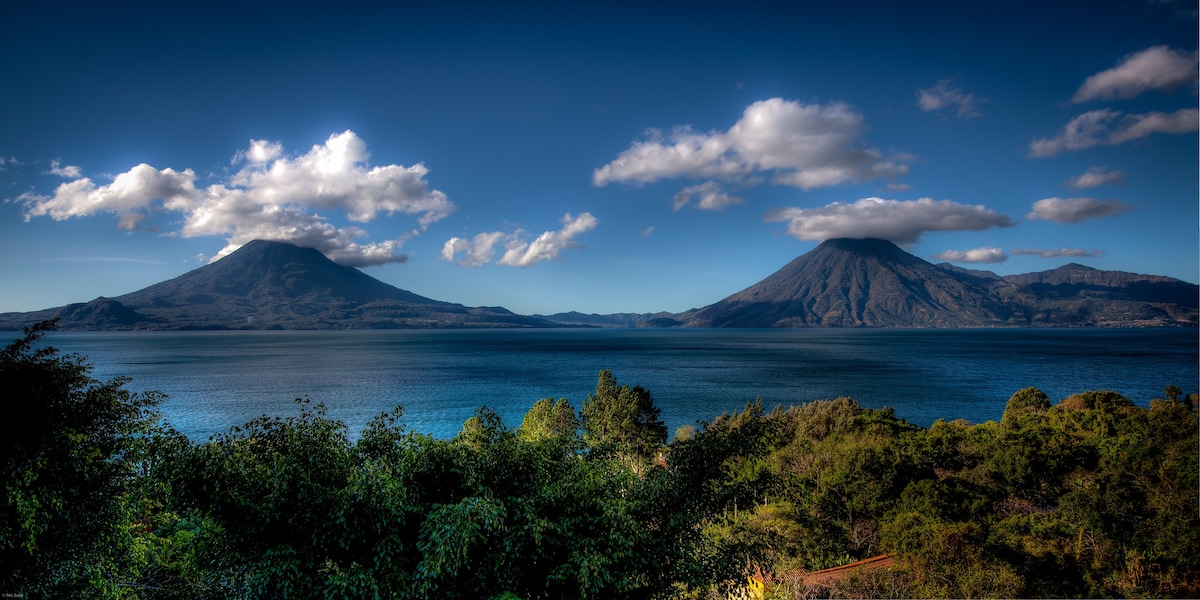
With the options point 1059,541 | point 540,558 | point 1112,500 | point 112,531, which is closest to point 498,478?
point 540,558

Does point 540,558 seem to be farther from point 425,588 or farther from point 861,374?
point 861,374

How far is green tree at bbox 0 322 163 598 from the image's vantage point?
945 centimetres

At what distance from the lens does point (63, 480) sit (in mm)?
10109

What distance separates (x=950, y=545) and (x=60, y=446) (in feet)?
75.5

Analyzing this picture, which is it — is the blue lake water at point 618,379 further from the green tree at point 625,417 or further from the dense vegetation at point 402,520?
the dense vegetation at point 402,520

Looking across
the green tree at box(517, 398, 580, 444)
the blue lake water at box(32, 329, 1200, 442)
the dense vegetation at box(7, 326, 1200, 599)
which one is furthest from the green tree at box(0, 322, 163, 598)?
the blue lake water at box(32, 329, 1200, 442)

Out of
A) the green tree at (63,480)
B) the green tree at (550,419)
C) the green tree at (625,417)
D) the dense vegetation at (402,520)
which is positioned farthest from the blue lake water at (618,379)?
the green tree at (63,480)

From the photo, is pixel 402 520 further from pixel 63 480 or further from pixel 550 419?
pixel 550 419

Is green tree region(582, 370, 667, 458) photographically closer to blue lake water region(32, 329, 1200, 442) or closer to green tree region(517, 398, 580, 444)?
green tree region(517, 398, 580, 444)

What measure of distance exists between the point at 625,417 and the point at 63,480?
98.2 ft

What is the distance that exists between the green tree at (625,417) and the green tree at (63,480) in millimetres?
25473

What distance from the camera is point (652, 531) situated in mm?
10750

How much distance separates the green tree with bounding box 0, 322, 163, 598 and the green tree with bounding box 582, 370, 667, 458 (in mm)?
25473

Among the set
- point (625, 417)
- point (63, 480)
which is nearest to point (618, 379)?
point (625, 417)
